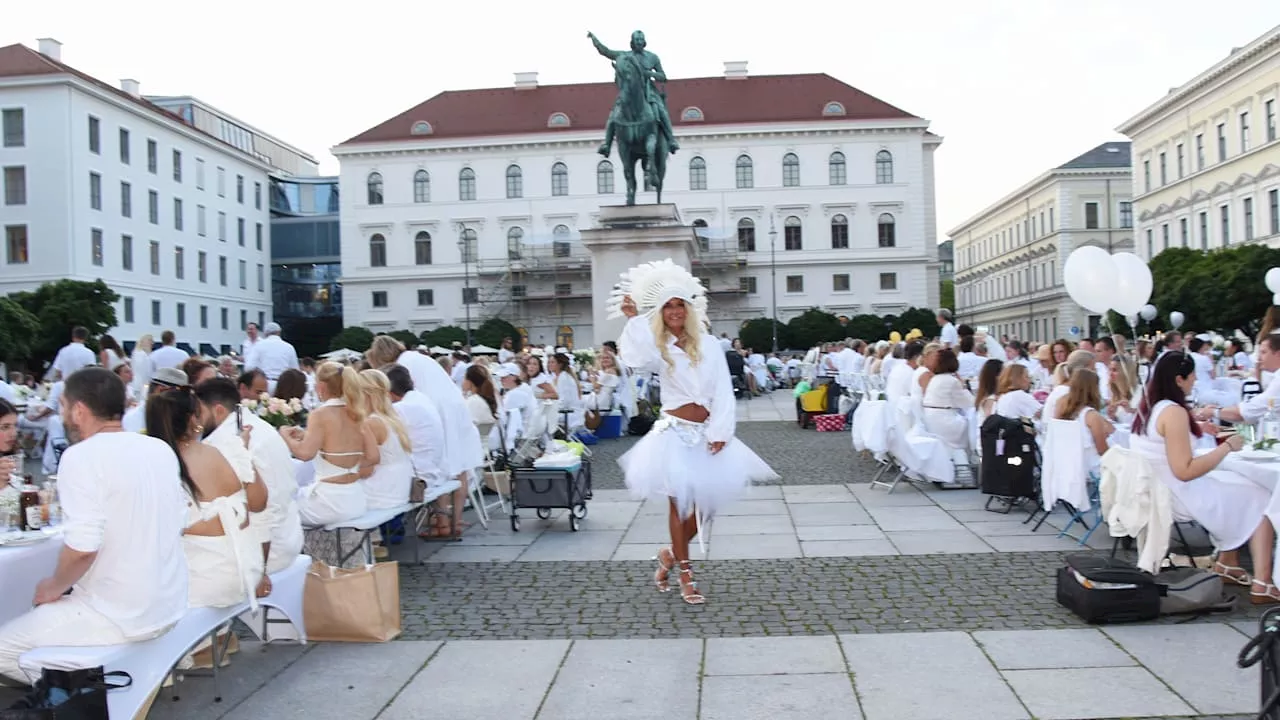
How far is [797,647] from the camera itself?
591cm

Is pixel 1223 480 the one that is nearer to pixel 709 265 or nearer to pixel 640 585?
pixel 640 585

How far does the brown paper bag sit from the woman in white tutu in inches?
67.0

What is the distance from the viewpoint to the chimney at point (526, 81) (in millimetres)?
77250

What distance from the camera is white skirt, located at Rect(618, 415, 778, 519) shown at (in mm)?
Answer: 6855

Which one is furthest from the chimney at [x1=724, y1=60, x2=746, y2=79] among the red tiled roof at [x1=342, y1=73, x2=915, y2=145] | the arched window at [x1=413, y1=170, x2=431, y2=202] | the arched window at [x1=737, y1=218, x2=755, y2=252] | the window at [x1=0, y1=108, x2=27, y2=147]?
the window at [x1=0, y1=108, x2=27, y2=147]

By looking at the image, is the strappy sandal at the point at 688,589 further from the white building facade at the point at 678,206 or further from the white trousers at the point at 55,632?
the white building facade at the point at 678,206

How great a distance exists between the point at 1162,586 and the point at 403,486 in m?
5.27

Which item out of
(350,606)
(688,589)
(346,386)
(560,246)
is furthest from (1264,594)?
(560,246)

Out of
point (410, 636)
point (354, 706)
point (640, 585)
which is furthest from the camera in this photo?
point (640, 585)

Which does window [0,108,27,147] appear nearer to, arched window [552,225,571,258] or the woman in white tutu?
arched window [552,225,571,258]

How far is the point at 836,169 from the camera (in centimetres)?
7244

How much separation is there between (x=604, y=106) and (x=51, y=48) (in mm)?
33664

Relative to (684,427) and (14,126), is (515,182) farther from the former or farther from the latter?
(684,427)

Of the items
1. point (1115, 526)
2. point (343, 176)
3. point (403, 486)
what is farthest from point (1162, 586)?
point (343, 176)
